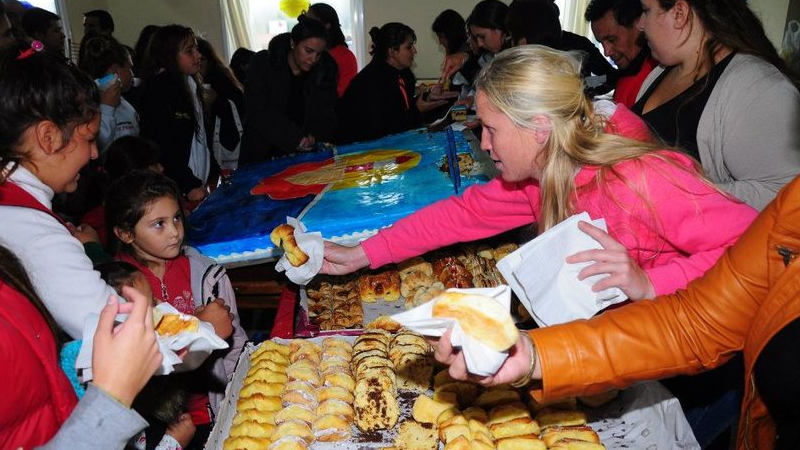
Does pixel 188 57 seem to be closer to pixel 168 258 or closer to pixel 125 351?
pixel 168 258

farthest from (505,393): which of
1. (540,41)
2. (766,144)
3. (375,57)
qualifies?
(375,57)

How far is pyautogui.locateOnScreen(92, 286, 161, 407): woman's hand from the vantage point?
49.2 inches

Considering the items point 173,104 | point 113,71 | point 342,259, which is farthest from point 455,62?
point 342,259

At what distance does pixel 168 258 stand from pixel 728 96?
269cm

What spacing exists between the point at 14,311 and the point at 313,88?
187 inches

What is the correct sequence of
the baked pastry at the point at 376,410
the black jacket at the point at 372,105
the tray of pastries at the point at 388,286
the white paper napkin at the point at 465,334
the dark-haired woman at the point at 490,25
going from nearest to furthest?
the white paper napkin at the point at 465,334, the baked pastry at the point at 376,410, the tray of pastries at the point at 388,286, the dark-haired woman at the point at 490,25, the black jacket at the point at 372,105

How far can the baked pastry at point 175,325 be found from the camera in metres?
1.62

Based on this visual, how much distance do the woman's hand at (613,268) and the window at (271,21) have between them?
418 inches

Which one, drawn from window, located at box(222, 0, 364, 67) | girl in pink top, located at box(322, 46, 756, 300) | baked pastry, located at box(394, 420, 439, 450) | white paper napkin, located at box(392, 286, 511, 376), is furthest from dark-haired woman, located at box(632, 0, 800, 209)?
window, located at box(222, 0, 364, 67)

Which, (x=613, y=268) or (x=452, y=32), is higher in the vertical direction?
(x=613, y=268)

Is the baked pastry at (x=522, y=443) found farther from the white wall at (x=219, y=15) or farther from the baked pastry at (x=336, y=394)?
the white wall at (x=219, y=15)

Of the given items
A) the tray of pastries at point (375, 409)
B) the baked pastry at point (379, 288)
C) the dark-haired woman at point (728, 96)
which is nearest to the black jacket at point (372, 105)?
the baked pastry at point (379, 288)

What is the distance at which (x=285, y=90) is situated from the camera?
17.9ft

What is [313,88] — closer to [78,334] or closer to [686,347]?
[78,334]
